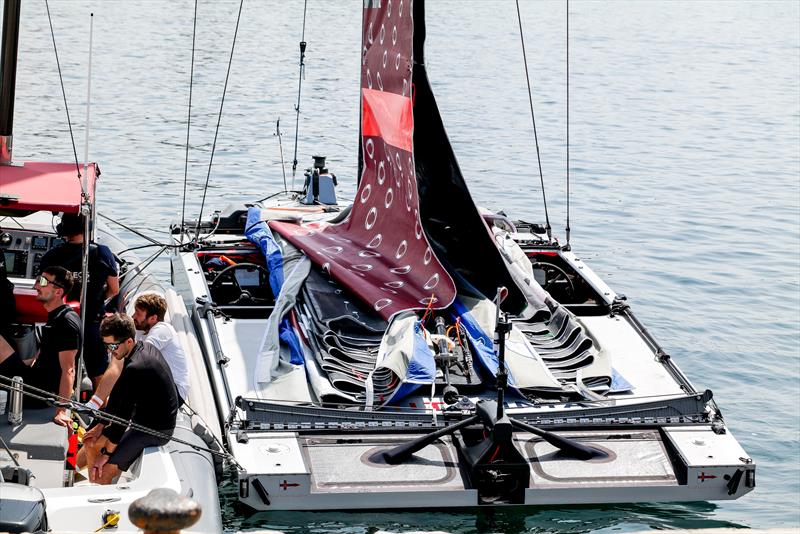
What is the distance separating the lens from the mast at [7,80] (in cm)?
910

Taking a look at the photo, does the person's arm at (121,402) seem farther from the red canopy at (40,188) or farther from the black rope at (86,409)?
the red canopy at (40,188)

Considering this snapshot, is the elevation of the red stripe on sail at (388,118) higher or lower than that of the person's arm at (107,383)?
higher

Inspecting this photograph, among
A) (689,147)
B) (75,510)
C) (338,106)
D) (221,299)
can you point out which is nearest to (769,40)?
(689,147)

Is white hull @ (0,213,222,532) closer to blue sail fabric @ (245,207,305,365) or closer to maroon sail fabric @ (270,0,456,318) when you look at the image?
blue sail fabric @ (245,207,305,365)

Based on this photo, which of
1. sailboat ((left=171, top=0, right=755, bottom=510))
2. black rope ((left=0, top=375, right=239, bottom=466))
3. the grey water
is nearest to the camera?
black rope ((left=0, top=375, right=239, bottom=466))

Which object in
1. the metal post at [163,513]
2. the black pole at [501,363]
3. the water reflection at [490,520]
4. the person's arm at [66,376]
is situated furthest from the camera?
the water reflection at [490,520]

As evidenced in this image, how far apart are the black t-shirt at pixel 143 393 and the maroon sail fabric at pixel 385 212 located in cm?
315

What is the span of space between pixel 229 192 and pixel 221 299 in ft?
31.3

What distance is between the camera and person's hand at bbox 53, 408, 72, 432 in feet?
23.7

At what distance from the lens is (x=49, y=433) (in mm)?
7102

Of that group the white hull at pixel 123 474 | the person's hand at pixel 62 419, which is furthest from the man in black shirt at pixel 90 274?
the person's hand at pixel 62 419

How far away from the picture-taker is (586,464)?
323 inches

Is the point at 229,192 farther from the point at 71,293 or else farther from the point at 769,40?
the point at 769,40

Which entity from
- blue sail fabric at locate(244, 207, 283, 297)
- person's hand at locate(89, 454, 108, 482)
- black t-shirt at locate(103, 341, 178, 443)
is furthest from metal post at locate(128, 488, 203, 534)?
blue sail fabric at locate(244, 207, 283, 297)
